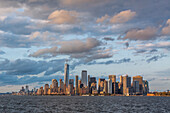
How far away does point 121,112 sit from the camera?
124 metres

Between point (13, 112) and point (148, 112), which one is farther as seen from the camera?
point (148, 112)

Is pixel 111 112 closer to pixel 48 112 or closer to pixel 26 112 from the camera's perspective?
pixel 48 112

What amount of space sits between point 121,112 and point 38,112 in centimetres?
4298

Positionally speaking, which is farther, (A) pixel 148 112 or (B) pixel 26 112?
(A) pixel 148 112

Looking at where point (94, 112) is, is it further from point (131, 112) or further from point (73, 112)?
point (131, 112)

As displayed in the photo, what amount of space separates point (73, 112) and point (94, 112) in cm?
1084

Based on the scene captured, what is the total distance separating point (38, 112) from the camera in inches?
4660

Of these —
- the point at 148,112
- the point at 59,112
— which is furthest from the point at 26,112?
the point at 148,112

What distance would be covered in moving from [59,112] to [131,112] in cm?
3783

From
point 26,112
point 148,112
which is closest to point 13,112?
point 26,112

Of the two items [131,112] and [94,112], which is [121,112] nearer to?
[131,112]

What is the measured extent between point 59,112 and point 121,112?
3248 cm

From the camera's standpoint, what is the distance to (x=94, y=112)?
121 metres

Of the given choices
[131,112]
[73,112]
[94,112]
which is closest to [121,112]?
[131,112]
